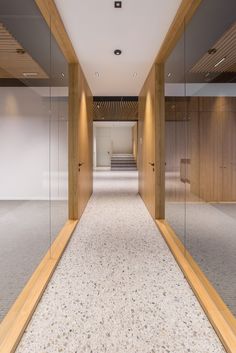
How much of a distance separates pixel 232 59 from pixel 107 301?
11.4 ft

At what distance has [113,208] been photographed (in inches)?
230

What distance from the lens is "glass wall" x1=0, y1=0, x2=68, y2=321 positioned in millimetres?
2967

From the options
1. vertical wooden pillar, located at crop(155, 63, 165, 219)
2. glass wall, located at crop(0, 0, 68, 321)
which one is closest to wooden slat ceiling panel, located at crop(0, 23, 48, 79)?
glass wall, located at crop(0, 0, 68, 321)

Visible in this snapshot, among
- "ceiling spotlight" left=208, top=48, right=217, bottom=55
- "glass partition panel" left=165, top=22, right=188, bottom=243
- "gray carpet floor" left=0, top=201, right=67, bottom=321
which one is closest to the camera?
"gray carpet floor" left=0, top=201, right=67, bottom=321

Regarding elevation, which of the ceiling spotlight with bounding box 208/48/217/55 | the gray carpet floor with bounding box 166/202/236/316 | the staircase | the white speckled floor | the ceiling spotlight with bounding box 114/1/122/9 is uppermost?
the ceiling spotlight with bounding box 114/1/122/9

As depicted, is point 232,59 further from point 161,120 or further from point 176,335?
point 176,335

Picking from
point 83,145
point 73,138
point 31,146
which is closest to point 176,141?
point 83,145

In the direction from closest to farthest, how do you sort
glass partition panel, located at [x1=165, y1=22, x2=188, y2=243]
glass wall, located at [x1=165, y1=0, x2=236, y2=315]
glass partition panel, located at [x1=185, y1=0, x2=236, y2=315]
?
1. glass partition panel, located at [x1=185, y1=0, x2=236, y2=315]
2. glass wall, located at [x1=165, y1=0, x2=236, y2=315]
3. glass partition panel, located at [x1=165, y1=22, x2=188, y2=243]

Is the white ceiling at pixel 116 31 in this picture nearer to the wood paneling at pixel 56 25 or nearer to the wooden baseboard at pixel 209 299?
the wood paneling at pixel 56 25

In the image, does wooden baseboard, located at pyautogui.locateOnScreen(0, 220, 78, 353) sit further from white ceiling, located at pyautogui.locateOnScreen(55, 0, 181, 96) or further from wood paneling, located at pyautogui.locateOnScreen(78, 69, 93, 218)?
white ceiling, located at pyautogui.locateOnScreen(55, 0, 181, 96)

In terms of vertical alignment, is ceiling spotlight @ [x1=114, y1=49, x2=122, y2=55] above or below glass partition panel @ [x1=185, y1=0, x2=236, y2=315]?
above

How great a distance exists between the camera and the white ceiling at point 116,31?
298 centimetres

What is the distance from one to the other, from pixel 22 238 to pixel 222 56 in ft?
12.2

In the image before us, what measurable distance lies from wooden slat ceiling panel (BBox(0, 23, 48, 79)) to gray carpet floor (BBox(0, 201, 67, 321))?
1741mm
